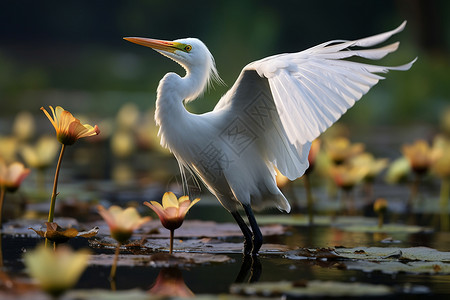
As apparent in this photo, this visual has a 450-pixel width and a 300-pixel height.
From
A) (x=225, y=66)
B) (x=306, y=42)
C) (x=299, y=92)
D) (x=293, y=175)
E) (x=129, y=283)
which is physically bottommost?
(x=129, y=283)

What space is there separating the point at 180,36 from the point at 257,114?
20.9 meters

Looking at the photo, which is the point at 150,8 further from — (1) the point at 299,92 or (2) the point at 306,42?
(1) the point at 299,92

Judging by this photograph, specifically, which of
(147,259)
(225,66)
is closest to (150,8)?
(225,66)

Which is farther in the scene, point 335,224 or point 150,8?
point 150,8

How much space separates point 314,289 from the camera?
2891mm

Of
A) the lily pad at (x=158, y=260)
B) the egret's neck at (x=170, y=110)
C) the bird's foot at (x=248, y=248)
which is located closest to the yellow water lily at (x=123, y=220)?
the lily pad at (x=158, y=260)

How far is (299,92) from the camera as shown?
3545mm

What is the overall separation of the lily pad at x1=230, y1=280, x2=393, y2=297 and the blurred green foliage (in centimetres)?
1099

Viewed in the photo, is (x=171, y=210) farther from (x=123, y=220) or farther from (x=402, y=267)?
(x=402, y=267)

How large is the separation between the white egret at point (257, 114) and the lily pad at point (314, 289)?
84 cm

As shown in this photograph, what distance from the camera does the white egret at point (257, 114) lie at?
11.7 feet

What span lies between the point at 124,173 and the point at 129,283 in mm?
5450

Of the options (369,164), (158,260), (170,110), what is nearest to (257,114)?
(170,110)

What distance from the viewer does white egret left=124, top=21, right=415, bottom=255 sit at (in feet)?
11.7
